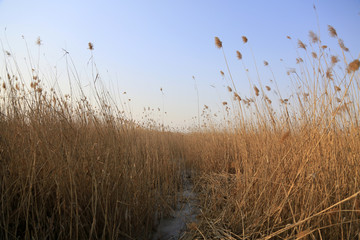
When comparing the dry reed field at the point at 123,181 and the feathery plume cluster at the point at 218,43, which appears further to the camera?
the feathery plume cluster at the point at 218,43

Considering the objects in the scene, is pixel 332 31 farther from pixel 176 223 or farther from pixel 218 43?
pixel 176 223

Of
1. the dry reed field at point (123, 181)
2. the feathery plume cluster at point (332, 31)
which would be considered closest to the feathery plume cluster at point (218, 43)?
the dry reed field at point (123, 181)

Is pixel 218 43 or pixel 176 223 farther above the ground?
pixel 218 43

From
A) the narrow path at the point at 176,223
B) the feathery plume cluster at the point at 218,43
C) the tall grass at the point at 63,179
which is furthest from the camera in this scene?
the feathery plume cluster at the point at 218,43

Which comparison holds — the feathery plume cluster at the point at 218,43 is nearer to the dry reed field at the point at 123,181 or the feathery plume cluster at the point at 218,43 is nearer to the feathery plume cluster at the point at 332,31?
the dry reed field at the point at 123,181

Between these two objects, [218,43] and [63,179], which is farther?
[218,43]

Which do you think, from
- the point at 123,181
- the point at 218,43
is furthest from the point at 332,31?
the point at 123,181

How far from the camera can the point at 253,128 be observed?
265 cm

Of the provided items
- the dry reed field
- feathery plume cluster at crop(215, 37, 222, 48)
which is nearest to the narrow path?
the dry reed field

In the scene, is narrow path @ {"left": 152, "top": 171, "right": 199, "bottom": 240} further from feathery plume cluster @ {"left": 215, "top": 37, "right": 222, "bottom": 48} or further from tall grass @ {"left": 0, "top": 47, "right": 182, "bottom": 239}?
feathery plume cluster @ {"left": 215, "top": 37, "right": 222, "bottom": 48}

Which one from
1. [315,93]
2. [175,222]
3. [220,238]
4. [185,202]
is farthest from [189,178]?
[315,93]

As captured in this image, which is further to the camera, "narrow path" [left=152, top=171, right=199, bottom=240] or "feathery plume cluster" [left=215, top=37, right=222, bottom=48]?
"feathery plume cluster" [left=215, top=37, right=222, bottom=48]

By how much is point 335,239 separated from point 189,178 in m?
2.67

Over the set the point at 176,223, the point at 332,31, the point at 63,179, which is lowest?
the point at 176,223
